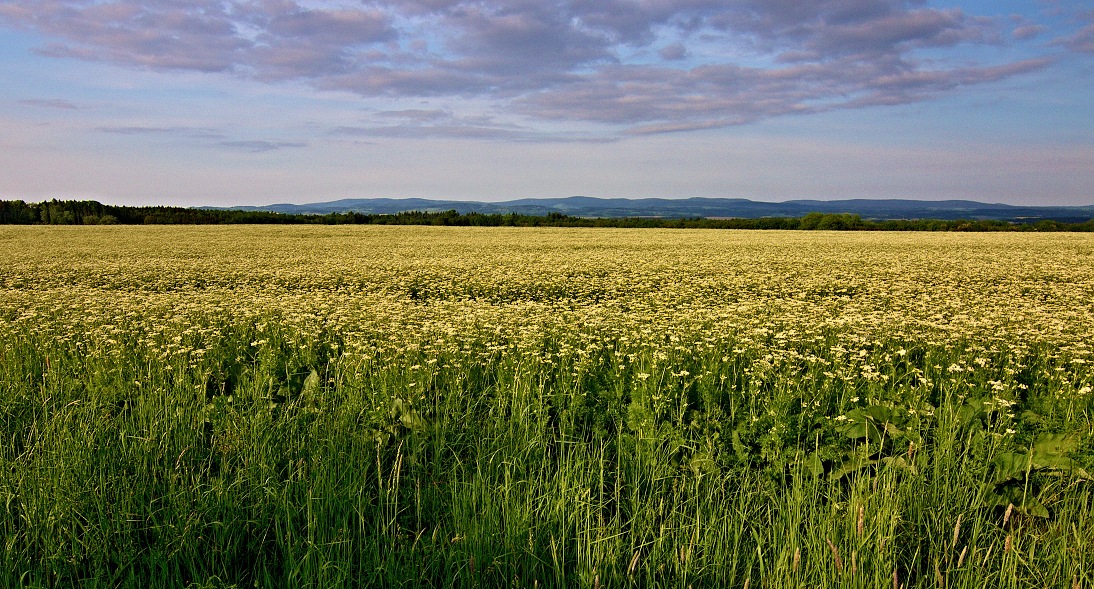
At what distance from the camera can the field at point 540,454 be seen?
3.49 m

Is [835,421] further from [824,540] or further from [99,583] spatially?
[99,583]

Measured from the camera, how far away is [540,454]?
16.4 ft

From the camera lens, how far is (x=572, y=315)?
9.98 m

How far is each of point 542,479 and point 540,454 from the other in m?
0.30

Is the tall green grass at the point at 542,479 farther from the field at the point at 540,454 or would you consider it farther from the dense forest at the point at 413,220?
the dense forest at the point at 413,220

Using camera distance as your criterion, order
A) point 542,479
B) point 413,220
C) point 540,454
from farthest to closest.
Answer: point 413,220, point 540,454, point 542,479

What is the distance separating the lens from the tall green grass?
3.45 meters

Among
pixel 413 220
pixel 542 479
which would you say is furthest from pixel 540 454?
pixel 413 220

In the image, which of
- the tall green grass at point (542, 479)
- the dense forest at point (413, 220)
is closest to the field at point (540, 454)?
the tall green grass at point (542, 479)

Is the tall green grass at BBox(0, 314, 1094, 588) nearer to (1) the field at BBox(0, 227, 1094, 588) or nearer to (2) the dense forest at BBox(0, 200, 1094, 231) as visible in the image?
(1) the field at BBox(0, 227, 1094, 588)

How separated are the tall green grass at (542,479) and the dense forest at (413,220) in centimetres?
7532

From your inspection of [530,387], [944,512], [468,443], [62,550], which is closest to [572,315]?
[530,387]

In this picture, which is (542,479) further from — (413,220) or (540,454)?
(413,220)

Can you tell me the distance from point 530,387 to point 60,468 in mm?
3614
